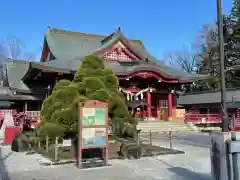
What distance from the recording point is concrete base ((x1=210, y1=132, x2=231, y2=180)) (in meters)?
5.43

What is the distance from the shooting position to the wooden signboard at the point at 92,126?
8.69 m

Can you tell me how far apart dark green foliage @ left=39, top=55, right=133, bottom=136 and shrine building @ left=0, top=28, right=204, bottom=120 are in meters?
9.70

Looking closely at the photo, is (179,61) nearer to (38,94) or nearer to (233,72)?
(233,72)

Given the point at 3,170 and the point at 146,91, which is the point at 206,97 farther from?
the point at 3,170

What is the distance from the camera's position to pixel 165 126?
2419 centimetres

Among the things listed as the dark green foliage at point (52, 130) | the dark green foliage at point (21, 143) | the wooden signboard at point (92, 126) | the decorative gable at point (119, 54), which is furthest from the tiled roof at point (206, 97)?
the wooden signboard at point (92, 126)

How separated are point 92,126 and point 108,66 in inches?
725

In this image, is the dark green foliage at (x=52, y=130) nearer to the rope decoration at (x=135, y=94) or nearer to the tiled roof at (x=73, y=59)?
the tiled roof at (x=73, y=59)

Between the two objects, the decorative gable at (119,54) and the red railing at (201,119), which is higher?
the decorative gable at (119,54)

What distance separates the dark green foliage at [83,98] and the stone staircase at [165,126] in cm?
987

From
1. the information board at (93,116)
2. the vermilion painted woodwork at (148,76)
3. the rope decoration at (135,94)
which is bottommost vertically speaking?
the information board at (93,116)

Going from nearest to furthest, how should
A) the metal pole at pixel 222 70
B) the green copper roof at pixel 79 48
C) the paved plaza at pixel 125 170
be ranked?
the metal pole at pixel 222 70, the paved plaza at pixel 125 170, the green copper roof at pixel 79 48

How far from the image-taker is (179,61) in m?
62.4

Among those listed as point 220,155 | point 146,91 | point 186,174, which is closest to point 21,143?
point 186,174
